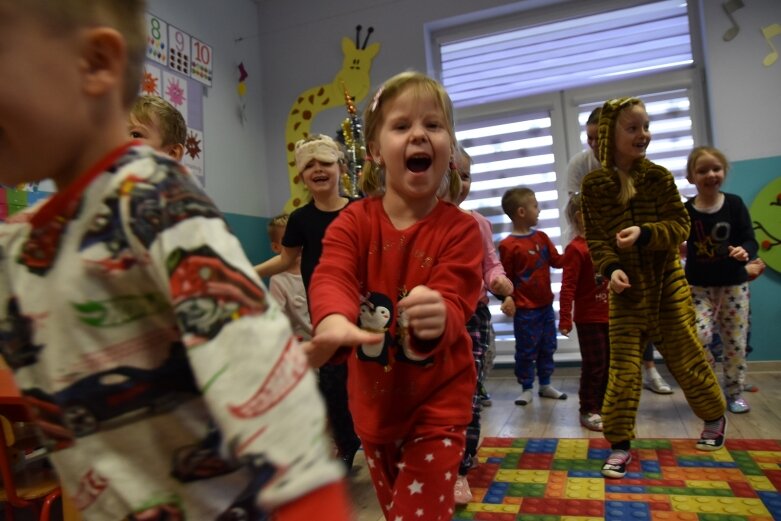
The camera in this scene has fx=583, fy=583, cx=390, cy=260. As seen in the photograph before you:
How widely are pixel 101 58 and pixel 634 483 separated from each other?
8.30ft

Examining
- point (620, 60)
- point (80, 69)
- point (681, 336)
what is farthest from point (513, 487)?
point (620, 60)

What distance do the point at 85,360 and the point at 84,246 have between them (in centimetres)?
13

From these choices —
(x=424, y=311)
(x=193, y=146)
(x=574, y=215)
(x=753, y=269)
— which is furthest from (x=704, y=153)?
(x=193, y=146)

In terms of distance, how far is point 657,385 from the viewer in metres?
4.08

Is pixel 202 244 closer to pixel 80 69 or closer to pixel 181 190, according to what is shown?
pixel 181 190

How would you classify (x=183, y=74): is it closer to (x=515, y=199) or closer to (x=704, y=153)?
(x=515, y=199)

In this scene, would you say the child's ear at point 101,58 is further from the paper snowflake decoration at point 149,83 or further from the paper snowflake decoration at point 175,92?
the paper snowflake decoration at point 175,92

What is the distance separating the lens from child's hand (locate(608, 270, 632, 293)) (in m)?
2.40

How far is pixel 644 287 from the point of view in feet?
8.24

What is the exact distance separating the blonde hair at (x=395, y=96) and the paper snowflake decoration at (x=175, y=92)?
3.33 meters

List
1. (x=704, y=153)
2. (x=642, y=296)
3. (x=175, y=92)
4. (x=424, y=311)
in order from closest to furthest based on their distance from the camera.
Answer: (x=424, y=311) < (x=642, y=296) < (x=704, y=153) < (x=175, y=92)

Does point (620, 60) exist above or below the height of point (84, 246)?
above

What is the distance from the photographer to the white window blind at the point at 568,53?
482 centimetres

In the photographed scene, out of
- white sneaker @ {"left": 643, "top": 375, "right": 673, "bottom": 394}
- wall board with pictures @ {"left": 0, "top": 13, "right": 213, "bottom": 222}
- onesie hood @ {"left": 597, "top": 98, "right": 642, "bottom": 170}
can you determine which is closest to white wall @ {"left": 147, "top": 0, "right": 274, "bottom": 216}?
wall board with pictures @ {"left": 0, "top": 13, "right": 213, "bottom": 222}
